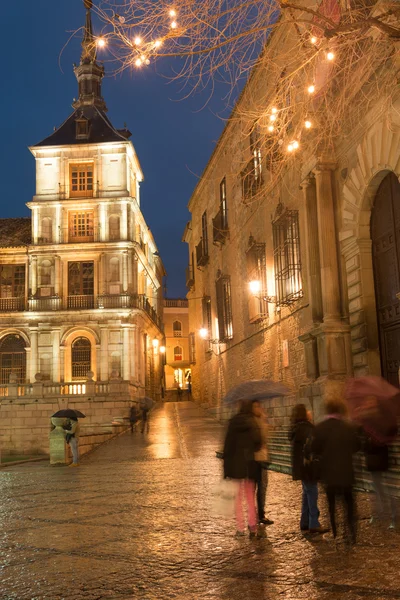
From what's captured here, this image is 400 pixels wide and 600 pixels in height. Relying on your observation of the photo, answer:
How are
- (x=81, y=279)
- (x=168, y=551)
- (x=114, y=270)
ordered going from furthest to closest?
(x=81, y=279)
(x=114, y=270)
(x=168, y=551)

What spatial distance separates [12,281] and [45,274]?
2.77m

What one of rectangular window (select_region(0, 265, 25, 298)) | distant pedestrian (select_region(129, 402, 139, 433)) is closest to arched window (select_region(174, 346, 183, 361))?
rectangular window (select_region(0, 265, 25, 298))

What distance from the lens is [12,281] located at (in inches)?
1666

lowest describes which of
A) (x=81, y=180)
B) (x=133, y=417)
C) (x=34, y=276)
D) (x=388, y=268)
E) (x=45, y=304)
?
(x=133, y=417)

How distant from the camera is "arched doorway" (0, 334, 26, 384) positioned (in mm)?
40719

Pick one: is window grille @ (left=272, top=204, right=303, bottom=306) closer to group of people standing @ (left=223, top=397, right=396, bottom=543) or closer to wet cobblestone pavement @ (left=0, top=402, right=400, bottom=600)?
wet cobblestone pavement @ (left=0, top=402, right=400, bottom=600)

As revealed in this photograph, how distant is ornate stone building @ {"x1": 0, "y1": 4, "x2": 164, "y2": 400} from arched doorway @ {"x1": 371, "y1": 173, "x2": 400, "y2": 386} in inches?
1055

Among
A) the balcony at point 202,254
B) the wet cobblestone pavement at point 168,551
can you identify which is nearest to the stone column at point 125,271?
the balcony at point 202,254

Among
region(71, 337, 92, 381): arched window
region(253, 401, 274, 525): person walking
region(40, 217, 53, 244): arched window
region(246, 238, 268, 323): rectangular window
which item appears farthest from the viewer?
region(40, 217, 53, 244): arched window

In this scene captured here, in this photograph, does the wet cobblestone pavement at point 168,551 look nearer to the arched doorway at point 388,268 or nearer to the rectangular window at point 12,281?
the arched doorway at point 388,268

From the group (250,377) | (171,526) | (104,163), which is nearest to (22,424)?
(250,377)

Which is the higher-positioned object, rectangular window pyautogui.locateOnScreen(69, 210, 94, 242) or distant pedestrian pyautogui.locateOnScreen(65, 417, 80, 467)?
rectangular window pyautogui.locateOnScreen(69, 210, 94, 242)

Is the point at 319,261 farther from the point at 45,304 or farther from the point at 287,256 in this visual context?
the point at 45,304

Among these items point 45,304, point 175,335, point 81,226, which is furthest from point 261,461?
point 175,335
